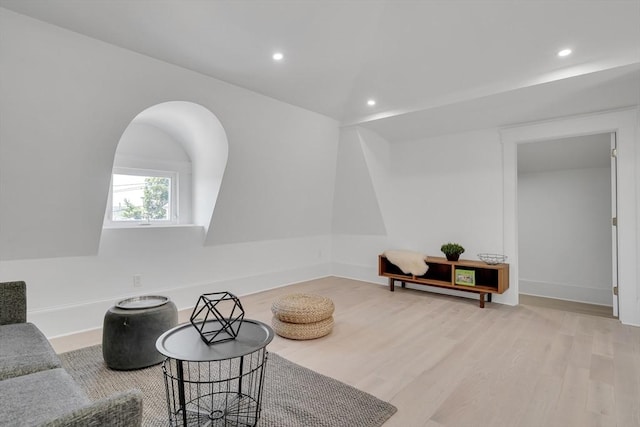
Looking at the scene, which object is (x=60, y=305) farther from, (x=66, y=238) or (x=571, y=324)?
(x=571, y=324)

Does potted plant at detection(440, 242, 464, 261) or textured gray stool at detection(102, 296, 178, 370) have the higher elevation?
potted plant at detection(440, 242, 464, 261)

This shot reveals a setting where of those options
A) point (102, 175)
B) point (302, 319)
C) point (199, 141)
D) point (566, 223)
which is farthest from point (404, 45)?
point (566, 223)

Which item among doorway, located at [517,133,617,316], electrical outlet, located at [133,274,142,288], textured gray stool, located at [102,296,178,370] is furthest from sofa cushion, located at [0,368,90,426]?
doorway, located at [517,133,617,316]

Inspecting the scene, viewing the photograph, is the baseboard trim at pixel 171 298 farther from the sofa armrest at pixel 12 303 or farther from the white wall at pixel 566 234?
the white wall at pixel 566 234

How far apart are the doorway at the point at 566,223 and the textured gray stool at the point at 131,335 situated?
170 inches

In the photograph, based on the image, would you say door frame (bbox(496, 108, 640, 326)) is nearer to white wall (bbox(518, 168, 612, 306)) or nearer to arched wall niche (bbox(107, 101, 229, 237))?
white wall (bbox(518, 168, 612, 306))

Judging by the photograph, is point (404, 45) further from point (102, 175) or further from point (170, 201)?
point (170, 201)

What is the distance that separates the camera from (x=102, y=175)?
9.67 feet

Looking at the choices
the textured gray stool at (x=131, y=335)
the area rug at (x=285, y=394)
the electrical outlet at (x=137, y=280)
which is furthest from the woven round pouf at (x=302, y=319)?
the electrical outlet at (x=137, y=280)

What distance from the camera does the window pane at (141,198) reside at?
3785 mm

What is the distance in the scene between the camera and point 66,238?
9.98ft

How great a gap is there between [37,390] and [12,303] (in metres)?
1.07

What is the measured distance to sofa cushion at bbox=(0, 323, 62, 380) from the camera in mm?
1551

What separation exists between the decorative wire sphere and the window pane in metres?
3.95
